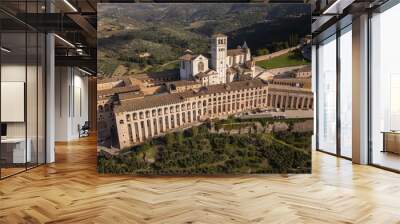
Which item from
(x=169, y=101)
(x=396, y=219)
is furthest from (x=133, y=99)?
(x=396, y=219)

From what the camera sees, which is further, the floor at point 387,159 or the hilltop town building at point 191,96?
the floor at point 387,159

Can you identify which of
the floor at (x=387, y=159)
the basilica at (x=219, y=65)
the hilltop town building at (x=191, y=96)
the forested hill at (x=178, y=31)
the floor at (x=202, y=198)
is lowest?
the floor at (x=202, y=198)

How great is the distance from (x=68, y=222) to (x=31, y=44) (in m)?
4.53

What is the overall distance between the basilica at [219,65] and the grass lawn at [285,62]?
0.22 m

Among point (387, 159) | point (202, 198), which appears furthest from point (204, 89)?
point (387, 159)

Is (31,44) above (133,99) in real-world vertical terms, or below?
above

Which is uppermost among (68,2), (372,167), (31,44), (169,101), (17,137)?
(68,2)

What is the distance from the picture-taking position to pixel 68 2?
6641mm

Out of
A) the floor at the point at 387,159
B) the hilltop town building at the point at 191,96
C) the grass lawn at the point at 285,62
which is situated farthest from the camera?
the floor at the point at 387,159

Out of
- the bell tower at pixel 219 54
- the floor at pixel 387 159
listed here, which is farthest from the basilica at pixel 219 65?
the floor at pixel 387 159

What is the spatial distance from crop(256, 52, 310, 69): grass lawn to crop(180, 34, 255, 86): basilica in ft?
0.71

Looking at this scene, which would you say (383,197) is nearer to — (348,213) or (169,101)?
(348,213)

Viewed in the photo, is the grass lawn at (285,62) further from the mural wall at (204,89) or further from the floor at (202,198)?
the floor at (202,198)

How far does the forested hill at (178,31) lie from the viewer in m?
6.61
